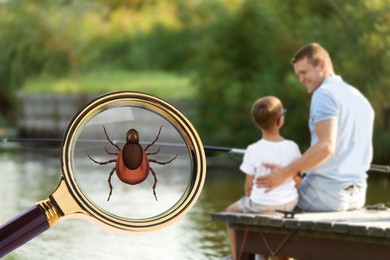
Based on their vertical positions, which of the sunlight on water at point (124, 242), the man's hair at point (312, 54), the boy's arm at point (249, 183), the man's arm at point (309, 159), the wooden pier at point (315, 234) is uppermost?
the man's hair at point (312, 54)

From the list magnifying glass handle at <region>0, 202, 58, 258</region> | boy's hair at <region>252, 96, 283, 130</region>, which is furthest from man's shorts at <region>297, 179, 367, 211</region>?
magnifying glass handle at <region>0, 202, 58, 258</region>

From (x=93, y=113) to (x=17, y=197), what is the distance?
34.1 feet

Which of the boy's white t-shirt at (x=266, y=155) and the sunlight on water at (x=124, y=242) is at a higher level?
the boy's white t-shirt at (x=266, y=155)

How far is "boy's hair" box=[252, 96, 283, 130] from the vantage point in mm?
4406

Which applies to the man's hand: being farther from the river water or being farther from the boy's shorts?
the river water

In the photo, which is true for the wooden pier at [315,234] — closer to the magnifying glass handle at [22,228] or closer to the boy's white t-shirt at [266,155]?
the boy's white t-shirt at [266,155]

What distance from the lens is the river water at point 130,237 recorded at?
23.6 ft

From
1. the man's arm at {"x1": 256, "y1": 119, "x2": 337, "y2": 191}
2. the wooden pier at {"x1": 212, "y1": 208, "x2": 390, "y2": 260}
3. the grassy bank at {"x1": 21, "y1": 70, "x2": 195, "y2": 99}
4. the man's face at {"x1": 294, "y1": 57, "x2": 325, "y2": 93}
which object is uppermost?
the grassy bank at {"x1": 21, "y1": 70, "x2": 195, "y2": 99}

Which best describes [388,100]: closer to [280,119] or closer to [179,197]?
[280,119]

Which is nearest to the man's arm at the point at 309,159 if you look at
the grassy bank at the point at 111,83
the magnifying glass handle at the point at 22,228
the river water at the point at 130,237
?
the river water at the point at 130,237

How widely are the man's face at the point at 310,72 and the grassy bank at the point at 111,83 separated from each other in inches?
759

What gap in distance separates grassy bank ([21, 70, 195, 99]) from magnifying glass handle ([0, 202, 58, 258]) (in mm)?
22823

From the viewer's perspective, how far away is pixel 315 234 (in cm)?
459

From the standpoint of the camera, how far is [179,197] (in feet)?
3.99
